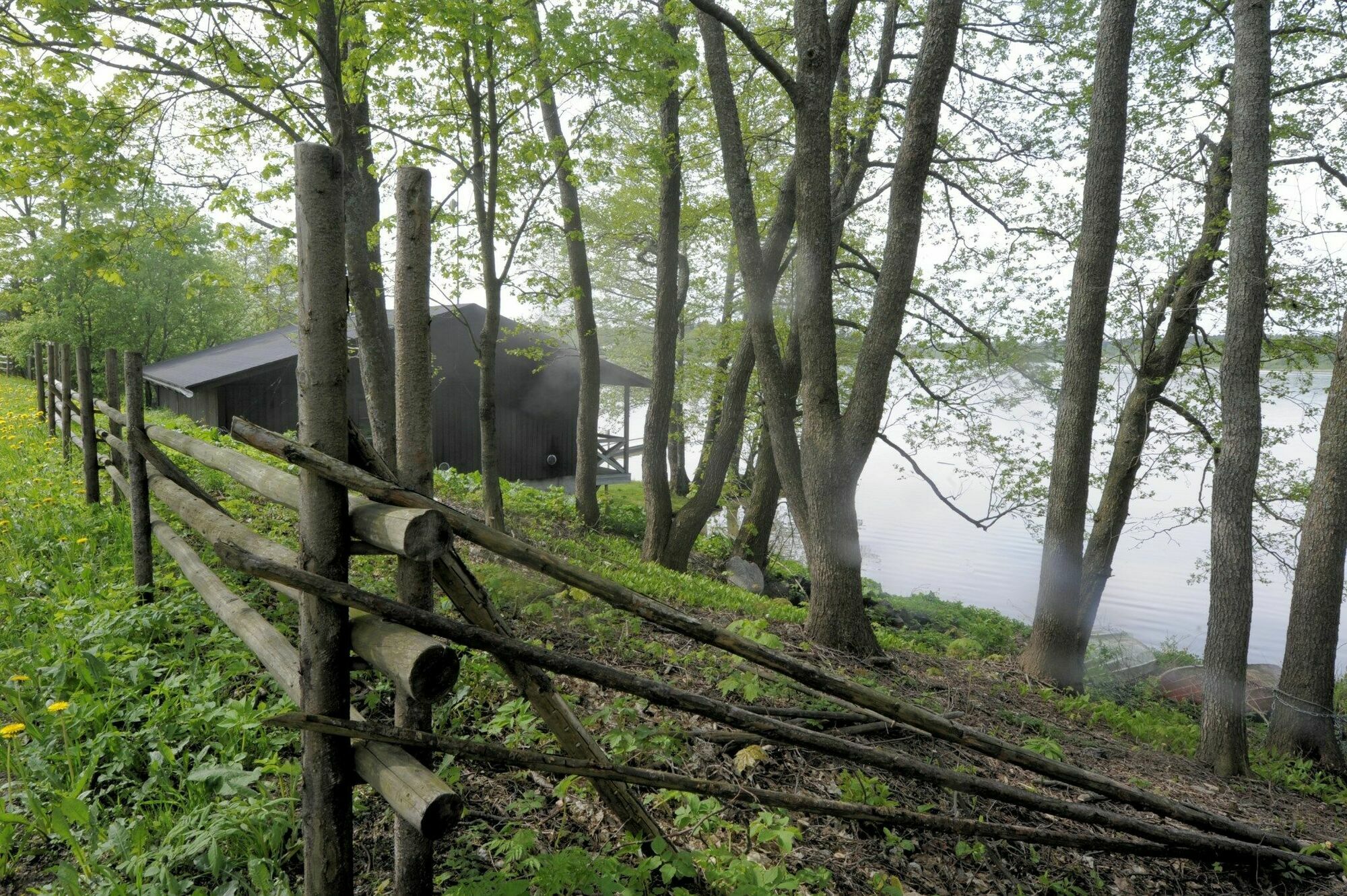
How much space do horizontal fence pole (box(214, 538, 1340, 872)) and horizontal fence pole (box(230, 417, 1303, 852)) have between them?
4.3 inches

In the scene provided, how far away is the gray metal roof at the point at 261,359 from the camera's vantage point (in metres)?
14.8

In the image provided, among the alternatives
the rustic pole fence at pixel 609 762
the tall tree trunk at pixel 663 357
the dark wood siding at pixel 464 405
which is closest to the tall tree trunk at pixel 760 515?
the tall tree trunk at pixel 663 357

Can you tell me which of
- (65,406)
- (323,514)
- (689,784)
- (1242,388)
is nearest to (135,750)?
(323,514)

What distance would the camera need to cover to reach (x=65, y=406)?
29.6ft

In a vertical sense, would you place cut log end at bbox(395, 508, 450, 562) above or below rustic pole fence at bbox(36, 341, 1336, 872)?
above

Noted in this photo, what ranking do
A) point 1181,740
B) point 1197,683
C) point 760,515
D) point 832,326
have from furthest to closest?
point 760,515 → point 1197,683 → point 1181,740 → point 832,326

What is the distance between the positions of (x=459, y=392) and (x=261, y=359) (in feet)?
14.6

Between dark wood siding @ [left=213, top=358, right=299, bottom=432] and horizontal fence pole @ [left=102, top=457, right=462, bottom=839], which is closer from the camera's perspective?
horizontal fence pole @ [left=102, top=457, right=462, bottom=839]

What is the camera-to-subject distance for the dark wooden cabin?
16.1m

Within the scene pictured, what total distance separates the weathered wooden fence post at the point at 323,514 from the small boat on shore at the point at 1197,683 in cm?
→ 1135

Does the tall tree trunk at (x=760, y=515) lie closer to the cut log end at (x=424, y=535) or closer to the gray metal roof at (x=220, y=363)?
the gray metal roof at (x=220, y=363)

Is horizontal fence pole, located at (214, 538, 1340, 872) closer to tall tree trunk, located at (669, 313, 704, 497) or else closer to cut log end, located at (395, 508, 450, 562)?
cut log end, located at (395, 508, 450, 562)

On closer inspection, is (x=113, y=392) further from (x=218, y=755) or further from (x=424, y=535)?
(x=424, y=535)

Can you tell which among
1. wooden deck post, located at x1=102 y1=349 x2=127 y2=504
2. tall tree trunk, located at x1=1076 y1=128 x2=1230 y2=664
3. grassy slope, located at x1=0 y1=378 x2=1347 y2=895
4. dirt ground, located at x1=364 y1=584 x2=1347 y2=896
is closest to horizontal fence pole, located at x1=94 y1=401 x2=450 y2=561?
grassy slope, located at x1=0 y1=378 x2=1347 y2=895
